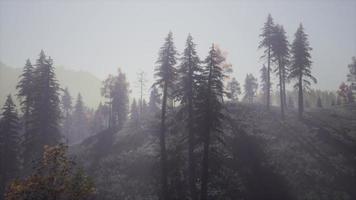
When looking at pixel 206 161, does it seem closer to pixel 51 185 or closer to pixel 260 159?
pixel 260 159

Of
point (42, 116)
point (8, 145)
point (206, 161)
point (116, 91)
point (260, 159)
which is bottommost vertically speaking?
point (260, 159)

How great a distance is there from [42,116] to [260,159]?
2807 cm

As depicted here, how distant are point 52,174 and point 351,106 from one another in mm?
60164

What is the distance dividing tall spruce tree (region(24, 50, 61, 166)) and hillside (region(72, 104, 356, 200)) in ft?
22.6

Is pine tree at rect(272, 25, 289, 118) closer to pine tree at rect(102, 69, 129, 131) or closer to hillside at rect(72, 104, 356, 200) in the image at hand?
hillside at rect(72, 104, 356, 200)

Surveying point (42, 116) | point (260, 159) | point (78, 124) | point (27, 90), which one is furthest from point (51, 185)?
point (78, 124)

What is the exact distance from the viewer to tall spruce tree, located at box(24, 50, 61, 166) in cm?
3703

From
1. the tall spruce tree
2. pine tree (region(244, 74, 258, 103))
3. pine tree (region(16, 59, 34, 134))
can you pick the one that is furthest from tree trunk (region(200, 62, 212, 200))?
pine tree (region(244, 74, 258, 103))

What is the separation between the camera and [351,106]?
57.9m

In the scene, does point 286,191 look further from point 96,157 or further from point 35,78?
point 35,78

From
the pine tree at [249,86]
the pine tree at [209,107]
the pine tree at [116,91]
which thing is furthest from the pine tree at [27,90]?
the pine tree at [249,86]

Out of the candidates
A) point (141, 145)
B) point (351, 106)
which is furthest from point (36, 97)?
point (351, 106)

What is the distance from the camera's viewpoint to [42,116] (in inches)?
1487

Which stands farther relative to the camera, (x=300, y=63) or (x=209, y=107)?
(x=300, y=63)
